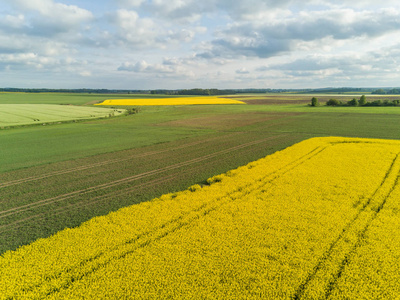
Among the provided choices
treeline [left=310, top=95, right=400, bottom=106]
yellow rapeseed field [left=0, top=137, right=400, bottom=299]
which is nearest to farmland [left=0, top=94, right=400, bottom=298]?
yellow rapeseed field [left=0, top=137, right=400, bottom=299]

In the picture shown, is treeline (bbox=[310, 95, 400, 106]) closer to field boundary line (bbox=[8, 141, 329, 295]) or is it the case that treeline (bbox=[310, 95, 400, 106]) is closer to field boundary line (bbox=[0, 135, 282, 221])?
field boundary line (bbox=[0, 135, 282, 221])

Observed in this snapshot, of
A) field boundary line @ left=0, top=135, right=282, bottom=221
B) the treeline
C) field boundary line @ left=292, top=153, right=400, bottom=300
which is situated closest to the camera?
field boundary line @ left=292, top=153, right=400, bottom=300

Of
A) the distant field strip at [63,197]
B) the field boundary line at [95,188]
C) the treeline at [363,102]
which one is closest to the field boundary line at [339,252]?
the distant field strip at [63,197]

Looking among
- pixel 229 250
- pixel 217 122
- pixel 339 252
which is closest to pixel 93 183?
pixel 229 250

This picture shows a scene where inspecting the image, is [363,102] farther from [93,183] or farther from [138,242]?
[138,242]

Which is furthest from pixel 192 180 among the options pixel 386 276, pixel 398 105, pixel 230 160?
pixel 398 105

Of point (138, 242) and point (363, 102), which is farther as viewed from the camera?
point (363, 102)

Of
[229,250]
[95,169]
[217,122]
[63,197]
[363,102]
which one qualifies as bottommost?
[63,197]

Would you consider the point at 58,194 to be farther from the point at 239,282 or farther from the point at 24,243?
the point at 239,282
